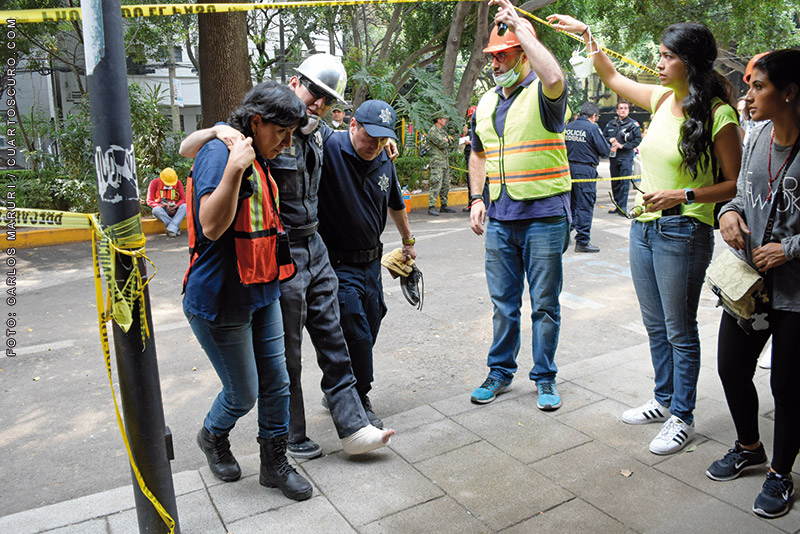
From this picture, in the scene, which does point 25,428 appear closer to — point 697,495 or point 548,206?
point 548,206

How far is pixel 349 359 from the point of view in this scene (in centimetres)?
349

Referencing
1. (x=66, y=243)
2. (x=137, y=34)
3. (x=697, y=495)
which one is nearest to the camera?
(x=697, y=495)

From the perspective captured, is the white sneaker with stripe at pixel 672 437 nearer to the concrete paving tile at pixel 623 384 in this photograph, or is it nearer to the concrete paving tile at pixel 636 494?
the concrete paving tile at pixel 636 494

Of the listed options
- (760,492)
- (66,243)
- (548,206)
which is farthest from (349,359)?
(66,243)

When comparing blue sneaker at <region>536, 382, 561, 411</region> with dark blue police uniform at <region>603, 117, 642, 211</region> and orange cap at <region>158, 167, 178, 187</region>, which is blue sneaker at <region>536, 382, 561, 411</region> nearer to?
orange cap at <region>158, 167, 178, 187</region>

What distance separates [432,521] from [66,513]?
1550 millimetres

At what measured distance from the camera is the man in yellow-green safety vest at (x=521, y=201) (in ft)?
12.7

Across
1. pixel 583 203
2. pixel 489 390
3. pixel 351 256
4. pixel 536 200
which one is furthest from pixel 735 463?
pixel 583 203

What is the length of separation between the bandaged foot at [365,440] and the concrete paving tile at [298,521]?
0.37 metres

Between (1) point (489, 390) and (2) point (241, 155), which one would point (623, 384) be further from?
(2) point (241, 155)

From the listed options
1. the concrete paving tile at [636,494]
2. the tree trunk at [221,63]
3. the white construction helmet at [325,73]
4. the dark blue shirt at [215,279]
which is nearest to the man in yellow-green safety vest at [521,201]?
the concrete paving tile at [636,494]

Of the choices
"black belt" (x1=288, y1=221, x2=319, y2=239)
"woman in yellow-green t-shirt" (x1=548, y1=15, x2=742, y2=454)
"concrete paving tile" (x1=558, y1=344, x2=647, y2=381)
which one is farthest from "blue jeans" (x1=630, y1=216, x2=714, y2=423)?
"black belt" (x1=288, y1=221, x2=319, y2=239)

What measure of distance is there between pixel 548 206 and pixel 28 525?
117 inches

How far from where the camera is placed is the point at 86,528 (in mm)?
2816
